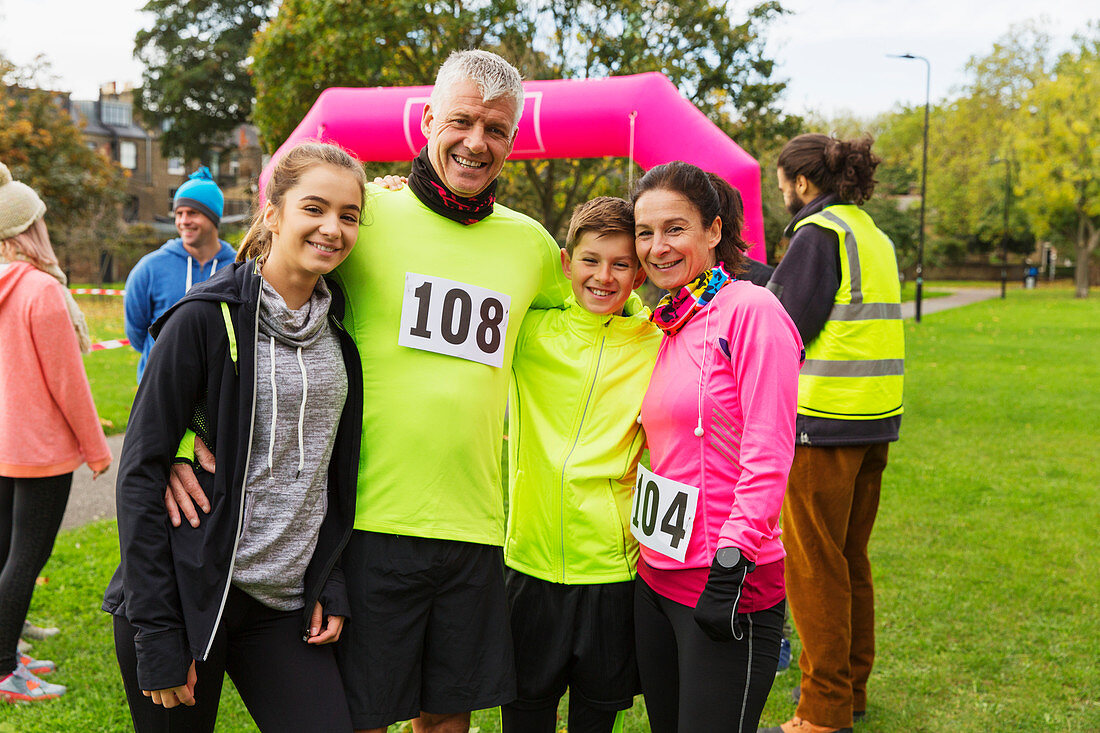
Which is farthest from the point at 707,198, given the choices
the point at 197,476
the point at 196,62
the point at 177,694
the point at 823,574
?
the point at 196,62

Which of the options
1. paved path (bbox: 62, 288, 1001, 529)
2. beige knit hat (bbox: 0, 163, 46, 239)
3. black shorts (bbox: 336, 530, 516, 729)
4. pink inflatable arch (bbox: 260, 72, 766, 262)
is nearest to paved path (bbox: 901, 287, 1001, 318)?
pink inflatable arch (bbox: 260, 72, 766, 262)

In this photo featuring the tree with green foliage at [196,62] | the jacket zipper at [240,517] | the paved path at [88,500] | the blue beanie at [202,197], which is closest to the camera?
the jacket zipper at [240,517]

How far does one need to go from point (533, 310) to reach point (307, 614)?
1.14 meters

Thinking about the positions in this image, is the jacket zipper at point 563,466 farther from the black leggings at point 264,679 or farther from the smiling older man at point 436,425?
the black leggings at point 264,679

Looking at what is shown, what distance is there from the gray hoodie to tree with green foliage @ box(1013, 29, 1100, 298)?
4322 centimetres

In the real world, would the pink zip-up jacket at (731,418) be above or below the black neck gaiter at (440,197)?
below

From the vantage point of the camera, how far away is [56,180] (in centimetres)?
2625

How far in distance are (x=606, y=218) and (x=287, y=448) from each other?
112 cm

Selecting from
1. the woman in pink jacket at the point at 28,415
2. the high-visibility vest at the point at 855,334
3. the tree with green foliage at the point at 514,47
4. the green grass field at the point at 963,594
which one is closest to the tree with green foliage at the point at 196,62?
the tree with green foliage at the point at 514,47

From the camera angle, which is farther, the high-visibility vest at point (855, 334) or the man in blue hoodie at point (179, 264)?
the man in blue hoodie at point (179, 264)

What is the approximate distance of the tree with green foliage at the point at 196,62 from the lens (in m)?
34.3

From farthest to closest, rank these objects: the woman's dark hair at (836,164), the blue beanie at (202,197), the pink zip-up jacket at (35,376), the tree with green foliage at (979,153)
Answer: the tree with green foliage at (979,153)
the blue beanie at (202,197)
the pink zip-up jacket at (35,376)
the woman's dark hair at (836,164)

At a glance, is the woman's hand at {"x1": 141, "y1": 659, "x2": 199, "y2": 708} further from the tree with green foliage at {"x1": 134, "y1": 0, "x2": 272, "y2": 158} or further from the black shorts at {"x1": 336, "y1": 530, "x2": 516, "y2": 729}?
the tree with green foliage at {"x1": 134, "y1": 0, "x2": 272, "y2": 158}

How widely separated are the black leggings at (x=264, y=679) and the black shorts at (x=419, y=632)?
10 cm
